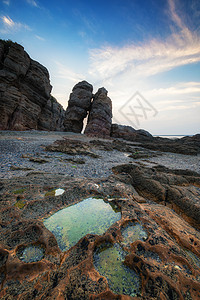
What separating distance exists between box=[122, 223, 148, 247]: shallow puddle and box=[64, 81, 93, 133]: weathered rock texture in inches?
1620

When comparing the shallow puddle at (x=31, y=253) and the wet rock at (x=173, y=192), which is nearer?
the shallow puddle at (x=31, y=253)

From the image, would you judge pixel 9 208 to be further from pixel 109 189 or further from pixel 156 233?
pixel 156 233

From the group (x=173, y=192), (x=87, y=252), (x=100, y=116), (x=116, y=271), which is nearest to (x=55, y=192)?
(x=87, y=252)

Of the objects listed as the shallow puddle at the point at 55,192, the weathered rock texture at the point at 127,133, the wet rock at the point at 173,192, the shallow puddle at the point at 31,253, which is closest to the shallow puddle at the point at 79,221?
the shallow puddle at the point at 31,253

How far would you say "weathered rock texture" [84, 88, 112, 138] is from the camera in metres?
38.8

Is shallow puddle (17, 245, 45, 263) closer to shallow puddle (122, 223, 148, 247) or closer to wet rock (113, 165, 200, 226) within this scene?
shallow puddle (122, 223, 148, 247)

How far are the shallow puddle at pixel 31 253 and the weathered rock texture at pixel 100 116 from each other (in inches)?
1406

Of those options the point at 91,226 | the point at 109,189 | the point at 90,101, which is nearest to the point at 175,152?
the point at 109,189

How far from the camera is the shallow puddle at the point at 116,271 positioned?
1907 millimetres

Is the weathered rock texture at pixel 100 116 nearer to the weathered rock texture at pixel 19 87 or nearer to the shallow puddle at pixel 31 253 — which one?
the weathered rock texture at pixel 19 87

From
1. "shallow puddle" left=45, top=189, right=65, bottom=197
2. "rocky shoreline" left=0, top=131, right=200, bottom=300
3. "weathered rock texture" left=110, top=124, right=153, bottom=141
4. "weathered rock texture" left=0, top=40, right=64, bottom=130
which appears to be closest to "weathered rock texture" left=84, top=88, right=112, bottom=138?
"weathered rock texture" left=110, top=124, right=153, bottom=141

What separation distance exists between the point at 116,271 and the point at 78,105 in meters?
43.5

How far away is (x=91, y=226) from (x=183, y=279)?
2029 mm

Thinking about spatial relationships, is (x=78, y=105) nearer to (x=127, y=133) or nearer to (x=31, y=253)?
(x=127, y=133)
